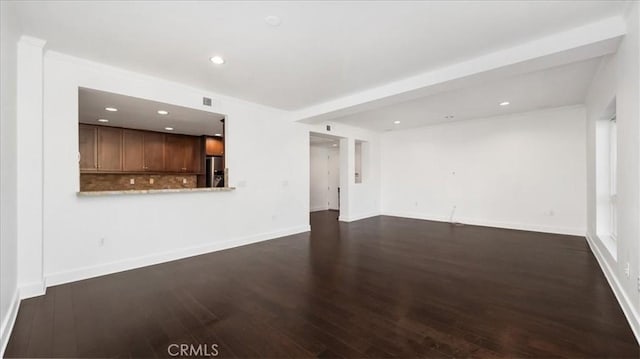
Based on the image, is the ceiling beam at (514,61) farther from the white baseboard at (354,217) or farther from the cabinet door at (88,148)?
the cabinet door at (88,148)

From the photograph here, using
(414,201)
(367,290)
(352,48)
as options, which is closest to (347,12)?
(352,48)

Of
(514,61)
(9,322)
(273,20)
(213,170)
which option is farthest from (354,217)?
(9,322)

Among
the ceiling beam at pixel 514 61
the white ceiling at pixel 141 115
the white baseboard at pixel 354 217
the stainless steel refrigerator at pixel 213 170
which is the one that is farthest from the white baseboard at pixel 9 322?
the white baseboard at pixel 354 217

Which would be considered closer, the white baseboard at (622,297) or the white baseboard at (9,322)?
the white baseboard at (9,322)

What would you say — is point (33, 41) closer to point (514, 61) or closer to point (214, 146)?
point (214, 146)

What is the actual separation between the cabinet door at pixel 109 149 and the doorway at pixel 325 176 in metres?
5.51

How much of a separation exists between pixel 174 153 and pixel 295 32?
5754 mm

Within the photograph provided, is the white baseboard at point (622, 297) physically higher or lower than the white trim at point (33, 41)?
lower

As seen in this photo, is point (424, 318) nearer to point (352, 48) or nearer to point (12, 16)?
point (352, 48)

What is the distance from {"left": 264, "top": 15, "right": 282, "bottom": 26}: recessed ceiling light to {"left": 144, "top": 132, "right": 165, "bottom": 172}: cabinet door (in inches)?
219

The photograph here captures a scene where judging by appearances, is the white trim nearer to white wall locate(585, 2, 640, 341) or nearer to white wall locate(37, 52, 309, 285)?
white wall locate(37, 52, 309, 285)

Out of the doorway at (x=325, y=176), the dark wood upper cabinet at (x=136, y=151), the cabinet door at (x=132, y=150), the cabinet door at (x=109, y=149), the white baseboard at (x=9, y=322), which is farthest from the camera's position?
the doorway at (x=325, y=176)

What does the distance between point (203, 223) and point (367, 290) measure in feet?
9.28

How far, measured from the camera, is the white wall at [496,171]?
5.35 meters
